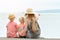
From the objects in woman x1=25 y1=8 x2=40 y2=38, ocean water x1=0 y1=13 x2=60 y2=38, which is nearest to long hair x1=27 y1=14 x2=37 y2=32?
woman x1=25 y1=8 x2=40 y2=38

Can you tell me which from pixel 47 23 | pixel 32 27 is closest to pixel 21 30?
pixel 32 27

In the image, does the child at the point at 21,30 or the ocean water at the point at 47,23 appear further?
the ocean water at the point at 47,23

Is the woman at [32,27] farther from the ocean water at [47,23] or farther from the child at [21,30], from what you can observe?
the ocean water at [47,23]

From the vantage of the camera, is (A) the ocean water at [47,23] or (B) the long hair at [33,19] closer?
(B) the long hair at [33,19]

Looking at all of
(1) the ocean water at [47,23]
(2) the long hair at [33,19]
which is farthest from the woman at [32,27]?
(1) the ocean water at [47,23]

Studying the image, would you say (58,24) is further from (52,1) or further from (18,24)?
(18,24)

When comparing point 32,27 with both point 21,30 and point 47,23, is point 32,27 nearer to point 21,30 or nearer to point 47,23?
point 21,30

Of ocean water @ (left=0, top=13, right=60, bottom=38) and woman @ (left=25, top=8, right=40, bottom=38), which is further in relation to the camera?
ocean water @ (left=0, top=13, right=60, bottom=38)

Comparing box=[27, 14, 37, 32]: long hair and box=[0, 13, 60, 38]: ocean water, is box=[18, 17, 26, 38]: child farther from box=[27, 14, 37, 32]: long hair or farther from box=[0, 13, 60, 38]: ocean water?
box=[0, 13, 60, 38]: ocean water

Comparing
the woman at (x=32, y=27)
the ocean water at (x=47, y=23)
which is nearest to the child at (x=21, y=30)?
the woman at (x=32, y=27)

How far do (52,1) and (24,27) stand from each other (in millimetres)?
600

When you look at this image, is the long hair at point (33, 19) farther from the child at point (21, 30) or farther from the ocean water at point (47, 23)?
the ocean water at point (47, 23)

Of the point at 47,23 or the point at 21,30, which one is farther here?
the point at 47,23

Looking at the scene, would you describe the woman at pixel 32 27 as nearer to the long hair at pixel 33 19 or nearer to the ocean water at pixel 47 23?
the long hair at pixel 33 19
